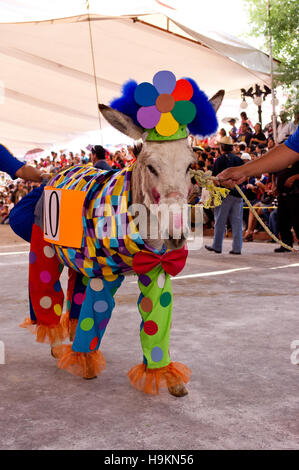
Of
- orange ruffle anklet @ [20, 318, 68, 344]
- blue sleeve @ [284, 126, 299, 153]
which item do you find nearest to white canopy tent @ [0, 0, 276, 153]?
blue sleeve @ [284, 126, 299, 153]

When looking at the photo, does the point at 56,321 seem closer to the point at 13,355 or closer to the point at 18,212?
the point at 13,355

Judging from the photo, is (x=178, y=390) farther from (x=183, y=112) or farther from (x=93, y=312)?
(x=183, y=112)

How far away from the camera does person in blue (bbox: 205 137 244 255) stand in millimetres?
8484

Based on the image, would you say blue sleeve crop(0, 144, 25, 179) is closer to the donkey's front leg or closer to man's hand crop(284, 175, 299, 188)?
the donkey's front leg

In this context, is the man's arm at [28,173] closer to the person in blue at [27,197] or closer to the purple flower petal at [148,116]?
the person in blue at [27,197]

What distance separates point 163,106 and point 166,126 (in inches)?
4.0

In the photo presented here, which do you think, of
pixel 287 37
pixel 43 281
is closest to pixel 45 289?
pixel 43 281

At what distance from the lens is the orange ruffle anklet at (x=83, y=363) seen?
9.45 feet

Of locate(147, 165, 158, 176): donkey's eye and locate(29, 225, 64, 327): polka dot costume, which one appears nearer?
locate(147, 165, 158, 176): donkey's eye

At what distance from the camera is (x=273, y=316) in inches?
168

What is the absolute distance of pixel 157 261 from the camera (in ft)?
8.46

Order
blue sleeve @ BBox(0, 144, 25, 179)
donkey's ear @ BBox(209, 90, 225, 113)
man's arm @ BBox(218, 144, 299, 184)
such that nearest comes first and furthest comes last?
donkey's ear @ BBox(209, 90, 225, 113)
man's arm @ BBox(218, 144, 299, 184)
blue sleeve @ BBox(0, 144, 25, 179)

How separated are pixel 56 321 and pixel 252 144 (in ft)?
31.5

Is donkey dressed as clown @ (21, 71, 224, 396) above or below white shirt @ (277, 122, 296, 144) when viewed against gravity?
below
